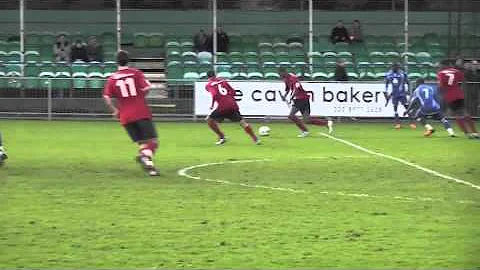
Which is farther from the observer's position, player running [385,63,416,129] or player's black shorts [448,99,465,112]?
player running [385,63,416,129]

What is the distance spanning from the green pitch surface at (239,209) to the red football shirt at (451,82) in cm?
386

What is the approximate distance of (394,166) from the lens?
17.2 m

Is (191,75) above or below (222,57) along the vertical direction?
below

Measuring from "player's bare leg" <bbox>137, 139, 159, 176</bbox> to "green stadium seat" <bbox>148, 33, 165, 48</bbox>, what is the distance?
1936cm

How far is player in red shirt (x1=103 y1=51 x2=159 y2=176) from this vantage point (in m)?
15.5

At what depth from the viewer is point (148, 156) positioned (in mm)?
15508

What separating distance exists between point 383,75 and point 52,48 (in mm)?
12409

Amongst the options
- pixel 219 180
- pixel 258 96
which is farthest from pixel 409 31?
pixel 219 180

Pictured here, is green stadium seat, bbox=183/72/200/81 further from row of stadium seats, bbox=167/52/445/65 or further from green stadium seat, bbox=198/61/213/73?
row of stadium seats, bbox=167/52/445/65

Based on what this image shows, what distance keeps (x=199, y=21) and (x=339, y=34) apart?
218 inches

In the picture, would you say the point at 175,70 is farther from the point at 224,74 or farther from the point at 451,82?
the point at 451,82

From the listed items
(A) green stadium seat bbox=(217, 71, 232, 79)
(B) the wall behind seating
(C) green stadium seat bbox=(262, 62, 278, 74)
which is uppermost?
(B) the wall behind seating

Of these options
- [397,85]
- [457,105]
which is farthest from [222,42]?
[457,105]

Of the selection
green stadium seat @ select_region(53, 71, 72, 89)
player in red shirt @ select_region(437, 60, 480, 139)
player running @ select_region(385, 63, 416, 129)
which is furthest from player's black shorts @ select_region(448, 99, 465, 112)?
green stadium seat @ select_region(53, 71, 72, 89)
